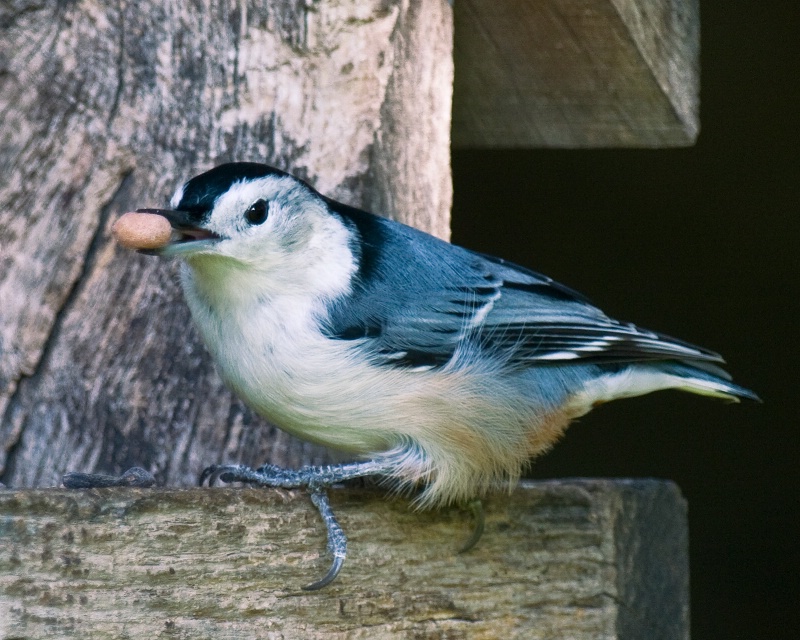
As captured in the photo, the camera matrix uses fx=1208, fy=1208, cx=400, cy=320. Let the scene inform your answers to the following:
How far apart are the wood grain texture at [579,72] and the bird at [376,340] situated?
1.80 ft

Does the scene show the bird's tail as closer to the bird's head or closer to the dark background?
the bird's head

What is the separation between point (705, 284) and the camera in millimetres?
3340

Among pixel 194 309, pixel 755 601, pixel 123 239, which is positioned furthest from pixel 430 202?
pixel 755 601

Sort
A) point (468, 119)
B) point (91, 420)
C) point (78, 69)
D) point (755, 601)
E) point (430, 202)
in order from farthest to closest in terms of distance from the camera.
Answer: point (755, 601)
point (468, 119)
point (430, 202)
point (78, 69)
point (91, 420)

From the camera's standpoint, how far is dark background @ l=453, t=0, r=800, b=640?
321 centimetres

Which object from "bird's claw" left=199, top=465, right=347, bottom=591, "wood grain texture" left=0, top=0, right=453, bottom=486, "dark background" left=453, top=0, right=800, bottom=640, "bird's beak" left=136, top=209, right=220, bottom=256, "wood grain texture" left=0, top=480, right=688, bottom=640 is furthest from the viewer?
"dark background" left=453, top=0, right=800, bottom=640

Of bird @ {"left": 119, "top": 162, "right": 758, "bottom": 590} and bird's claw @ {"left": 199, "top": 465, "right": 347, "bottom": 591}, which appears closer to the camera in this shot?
bird's claw @ {"left": 199, "top": 465, "right": 347, "bottom": 591}

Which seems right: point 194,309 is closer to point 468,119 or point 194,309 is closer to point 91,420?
point 91,420

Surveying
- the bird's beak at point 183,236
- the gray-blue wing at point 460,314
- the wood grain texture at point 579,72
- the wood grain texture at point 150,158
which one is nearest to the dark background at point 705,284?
the wood grain texture at point 579,72

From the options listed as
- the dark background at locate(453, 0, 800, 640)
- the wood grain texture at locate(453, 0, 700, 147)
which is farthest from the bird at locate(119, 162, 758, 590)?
the dark background at locate(453, 0, 800, 640)

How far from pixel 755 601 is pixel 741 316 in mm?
771

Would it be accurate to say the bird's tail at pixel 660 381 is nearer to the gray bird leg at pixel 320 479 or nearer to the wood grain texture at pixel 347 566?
the wood grain texture at pixel 347 566

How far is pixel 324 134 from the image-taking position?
209cm

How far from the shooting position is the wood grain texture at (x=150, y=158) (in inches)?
75.7
